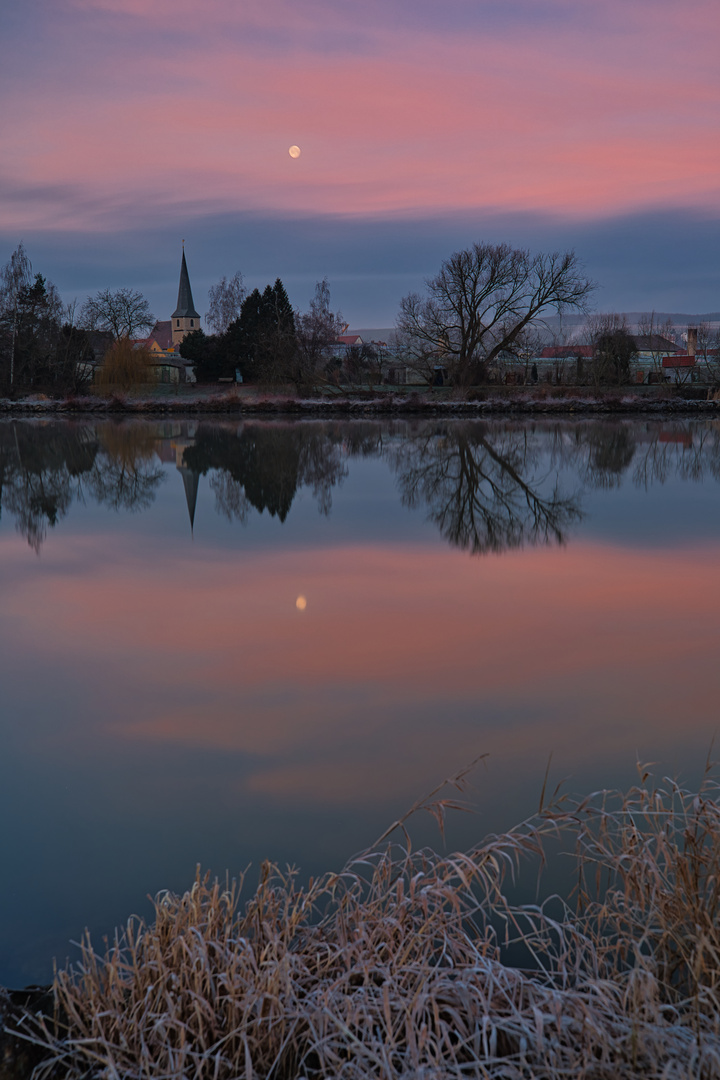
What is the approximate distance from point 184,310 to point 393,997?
10086 cm

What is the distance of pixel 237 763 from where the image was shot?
13.8 ft

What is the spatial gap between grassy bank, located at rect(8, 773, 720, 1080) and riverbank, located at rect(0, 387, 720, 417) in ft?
118

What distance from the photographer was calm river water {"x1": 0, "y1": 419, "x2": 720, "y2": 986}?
3.52 m

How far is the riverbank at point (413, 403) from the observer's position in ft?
129

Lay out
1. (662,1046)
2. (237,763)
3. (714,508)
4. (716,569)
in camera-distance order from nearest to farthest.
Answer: (662,1046) < (237,763) < (716,569) < (714,508)

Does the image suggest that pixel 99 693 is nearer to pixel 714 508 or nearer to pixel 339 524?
pixel 339 524

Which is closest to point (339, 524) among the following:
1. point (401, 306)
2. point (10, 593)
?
point (10, 593)

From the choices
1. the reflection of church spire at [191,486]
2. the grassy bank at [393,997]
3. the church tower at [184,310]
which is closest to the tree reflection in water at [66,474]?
the reflection of church spire at [191,486]

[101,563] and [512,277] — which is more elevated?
[512,277]

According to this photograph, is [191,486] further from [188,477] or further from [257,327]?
[257,327]

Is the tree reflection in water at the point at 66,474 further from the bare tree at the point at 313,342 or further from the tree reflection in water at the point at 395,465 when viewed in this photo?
the bare tree at the point at 313,342

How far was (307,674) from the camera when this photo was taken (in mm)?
Answer: 5539

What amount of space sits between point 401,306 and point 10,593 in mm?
38699

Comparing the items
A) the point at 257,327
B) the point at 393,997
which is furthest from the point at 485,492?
the point at 257,327
